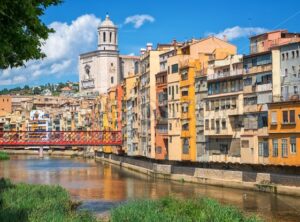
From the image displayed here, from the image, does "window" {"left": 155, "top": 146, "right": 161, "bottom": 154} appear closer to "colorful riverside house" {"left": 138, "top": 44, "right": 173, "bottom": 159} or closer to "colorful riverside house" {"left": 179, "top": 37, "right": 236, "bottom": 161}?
"colorful riverside house" {"left": 138, "top": 44, "right": 173, "bottom": 159}

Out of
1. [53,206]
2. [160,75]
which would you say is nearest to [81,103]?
[160,75]

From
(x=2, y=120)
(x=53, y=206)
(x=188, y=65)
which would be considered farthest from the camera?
(x=2, y=120)

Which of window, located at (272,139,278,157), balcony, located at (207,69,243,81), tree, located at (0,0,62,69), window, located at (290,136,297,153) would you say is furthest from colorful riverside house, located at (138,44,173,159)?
tree, located at (0,0,62,69)

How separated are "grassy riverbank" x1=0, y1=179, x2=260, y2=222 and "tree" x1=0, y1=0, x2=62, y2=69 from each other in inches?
366

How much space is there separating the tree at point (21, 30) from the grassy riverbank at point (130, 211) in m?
9.29

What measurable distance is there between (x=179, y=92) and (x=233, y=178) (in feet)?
63.8

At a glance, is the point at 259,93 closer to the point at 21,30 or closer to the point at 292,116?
the point at 292,116

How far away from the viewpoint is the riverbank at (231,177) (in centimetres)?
4116

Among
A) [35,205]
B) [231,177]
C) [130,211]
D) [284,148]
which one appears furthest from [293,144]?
[35,205]

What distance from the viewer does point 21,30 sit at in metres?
13.5

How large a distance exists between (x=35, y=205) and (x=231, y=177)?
79.8 feet

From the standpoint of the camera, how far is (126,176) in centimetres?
6594

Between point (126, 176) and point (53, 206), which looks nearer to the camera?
point (53, 206)

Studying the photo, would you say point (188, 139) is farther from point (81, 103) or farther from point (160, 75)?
point (81, 103)
